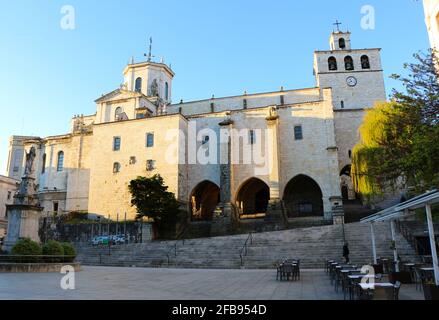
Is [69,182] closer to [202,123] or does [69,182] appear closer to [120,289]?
[202,123]

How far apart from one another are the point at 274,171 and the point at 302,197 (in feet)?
17.1

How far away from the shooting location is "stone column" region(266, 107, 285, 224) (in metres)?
27.7

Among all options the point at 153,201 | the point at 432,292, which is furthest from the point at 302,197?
the point at 432,292

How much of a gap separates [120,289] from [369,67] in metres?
38.5

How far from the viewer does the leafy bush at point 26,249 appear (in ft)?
43.3

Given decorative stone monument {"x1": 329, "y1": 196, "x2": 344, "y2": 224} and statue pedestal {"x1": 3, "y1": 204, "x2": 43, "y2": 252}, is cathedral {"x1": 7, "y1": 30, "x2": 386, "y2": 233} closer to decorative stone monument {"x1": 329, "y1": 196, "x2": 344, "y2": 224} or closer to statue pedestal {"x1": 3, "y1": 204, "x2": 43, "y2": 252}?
decorative stone monument {"x1": 329, "y1": 196, "x2": 344, "y2": 224}

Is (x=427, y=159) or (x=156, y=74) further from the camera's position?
(x=156, y=74)

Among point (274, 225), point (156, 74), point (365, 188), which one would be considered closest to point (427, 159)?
point (365, 188)

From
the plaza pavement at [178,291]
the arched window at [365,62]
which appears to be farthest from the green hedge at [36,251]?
the arched window at [365,62]

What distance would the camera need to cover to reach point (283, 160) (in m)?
31.8

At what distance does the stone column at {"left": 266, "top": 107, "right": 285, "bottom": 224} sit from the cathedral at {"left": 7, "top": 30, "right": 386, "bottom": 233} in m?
0.08

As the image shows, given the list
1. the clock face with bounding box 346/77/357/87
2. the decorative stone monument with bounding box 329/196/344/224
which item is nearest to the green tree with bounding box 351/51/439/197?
the decorative stone monument with bounding box 329/196/344/224

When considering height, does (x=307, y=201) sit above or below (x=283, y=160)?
below
